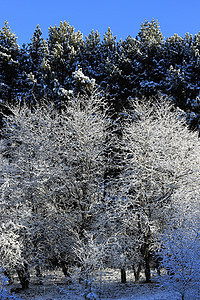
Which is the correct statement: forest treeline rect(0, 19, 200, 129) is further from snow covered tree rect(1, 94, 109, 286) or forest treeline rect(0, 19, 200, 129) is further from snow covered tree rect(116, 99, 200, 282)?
snow covered tree rect(116, 99, 200, 282)

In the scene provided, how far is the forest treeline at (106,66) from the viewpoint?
62.8 feet

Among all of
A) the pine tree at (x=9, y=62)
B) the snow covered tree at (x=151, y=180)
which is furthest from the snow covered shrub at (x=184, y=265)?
the pine tree at (x=9, y=62)

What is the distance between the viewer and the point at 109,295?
40.0 ft

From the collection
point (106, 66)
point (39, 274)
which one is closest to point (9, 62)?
point (106, 66)

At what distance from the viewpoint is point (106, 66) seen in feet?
66.9

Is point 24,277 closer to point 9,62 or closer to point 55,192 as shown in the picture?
point 55,192

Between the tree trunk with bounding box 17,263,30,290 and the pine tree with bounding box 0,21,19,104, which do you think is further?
the pine tree with bounding box 0,21,19,104

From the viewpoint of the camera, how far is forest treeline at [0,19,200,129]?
62.8ft

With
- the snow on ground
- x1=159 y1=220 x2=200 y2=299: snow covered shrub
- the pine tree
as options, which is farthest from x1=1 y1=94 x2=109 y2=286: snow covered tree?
the pine tree

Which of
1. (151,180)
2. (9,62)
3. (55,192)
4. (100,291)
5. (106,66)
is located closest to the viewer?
(100,291)

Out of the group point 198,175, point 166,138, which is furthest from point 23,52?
point 198,175

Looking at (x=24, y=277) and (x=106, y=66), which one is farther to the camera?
(x=106, y=66)

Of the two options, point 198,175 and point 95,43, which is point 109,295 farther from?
point 95,43

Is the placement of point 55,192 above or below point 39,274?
above
